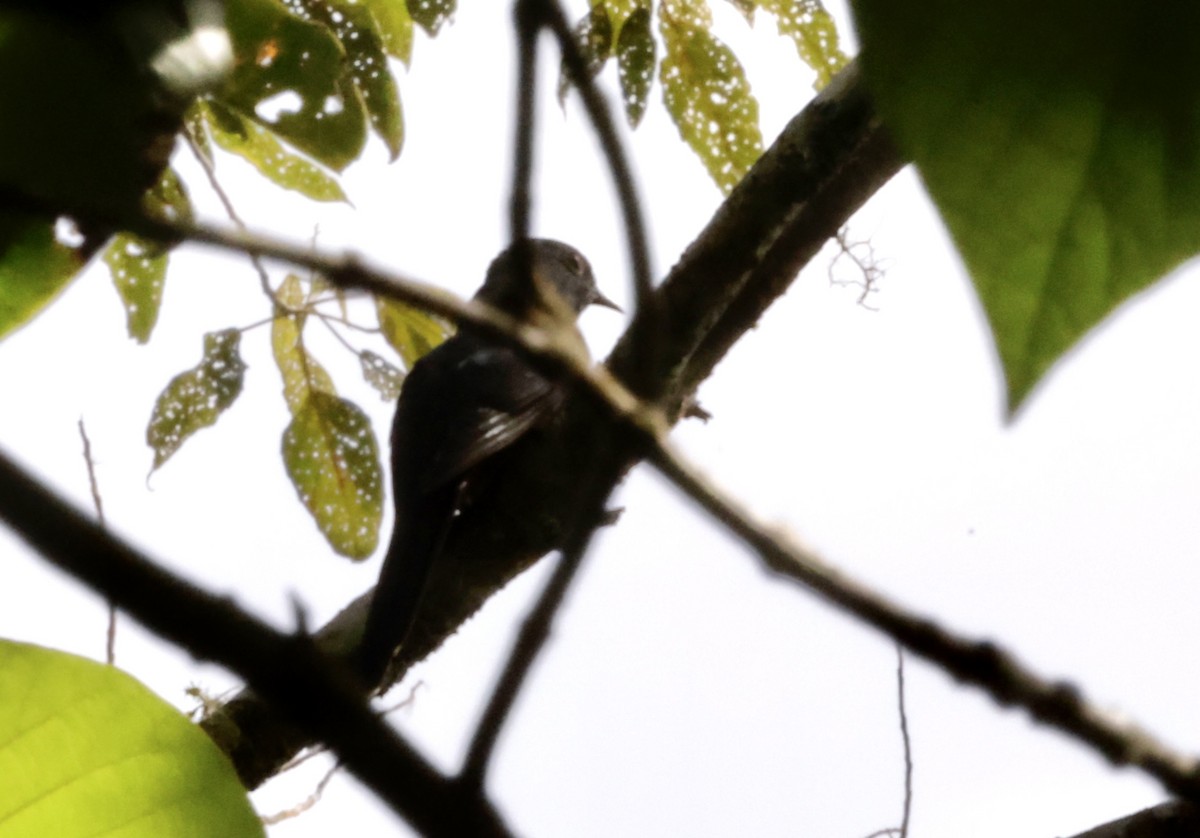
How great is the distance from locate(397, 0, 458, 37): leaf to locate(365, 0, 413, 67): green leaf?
46 mm

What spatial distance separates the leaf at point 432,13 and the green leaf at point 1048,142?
1.30 meters

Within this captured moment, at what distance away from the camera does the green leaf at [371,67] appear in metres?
1.33

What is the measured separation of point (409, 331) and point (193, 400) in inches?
13.4

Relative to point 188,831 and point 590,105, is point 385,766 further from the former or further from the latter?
point 188,831

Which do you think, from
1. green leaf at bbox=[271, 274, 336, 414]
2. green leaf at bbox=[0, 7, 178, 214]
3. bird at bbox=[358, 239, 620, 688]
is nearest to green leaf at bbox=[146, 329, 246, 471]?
green leaf at bbox=[271, 274, 336, 414]

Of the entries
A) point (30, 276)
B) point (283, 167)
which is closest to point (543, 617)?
point (30, 276)

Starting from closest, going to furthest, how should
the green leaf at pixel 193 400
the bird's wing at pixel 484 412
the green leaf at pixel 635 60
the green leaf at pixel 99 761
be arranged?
the green leaf at pixel 99 761 < the green leaf at pixel 635 60 < the green leaf at pixel 193 400 < the bird's wing at pixel 484 412

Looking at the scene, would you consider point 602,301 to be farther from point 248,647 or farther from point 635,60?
point 248,647

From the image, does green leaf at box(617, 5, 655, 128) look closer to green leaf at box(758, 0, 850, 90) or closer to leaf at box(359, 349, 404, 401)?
green leaf at box(758, 0, 850, 90)

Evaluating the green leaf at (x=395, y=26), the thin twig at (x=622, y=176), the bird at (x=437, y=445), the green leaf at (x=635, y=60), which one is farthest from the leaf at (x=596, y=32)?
the thin twig at (x=622, y=176)

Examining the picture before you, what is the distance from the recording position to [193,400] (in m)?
1.74

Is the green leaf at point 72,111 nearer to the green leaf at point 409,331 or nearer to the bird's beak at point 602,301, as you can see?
the green leaf at point 409,331

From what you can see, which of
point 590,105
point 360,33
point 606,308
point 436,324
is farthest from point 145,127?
point 606,308

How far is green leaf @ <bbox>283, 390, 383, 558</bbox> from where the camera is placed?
1.75 meters
